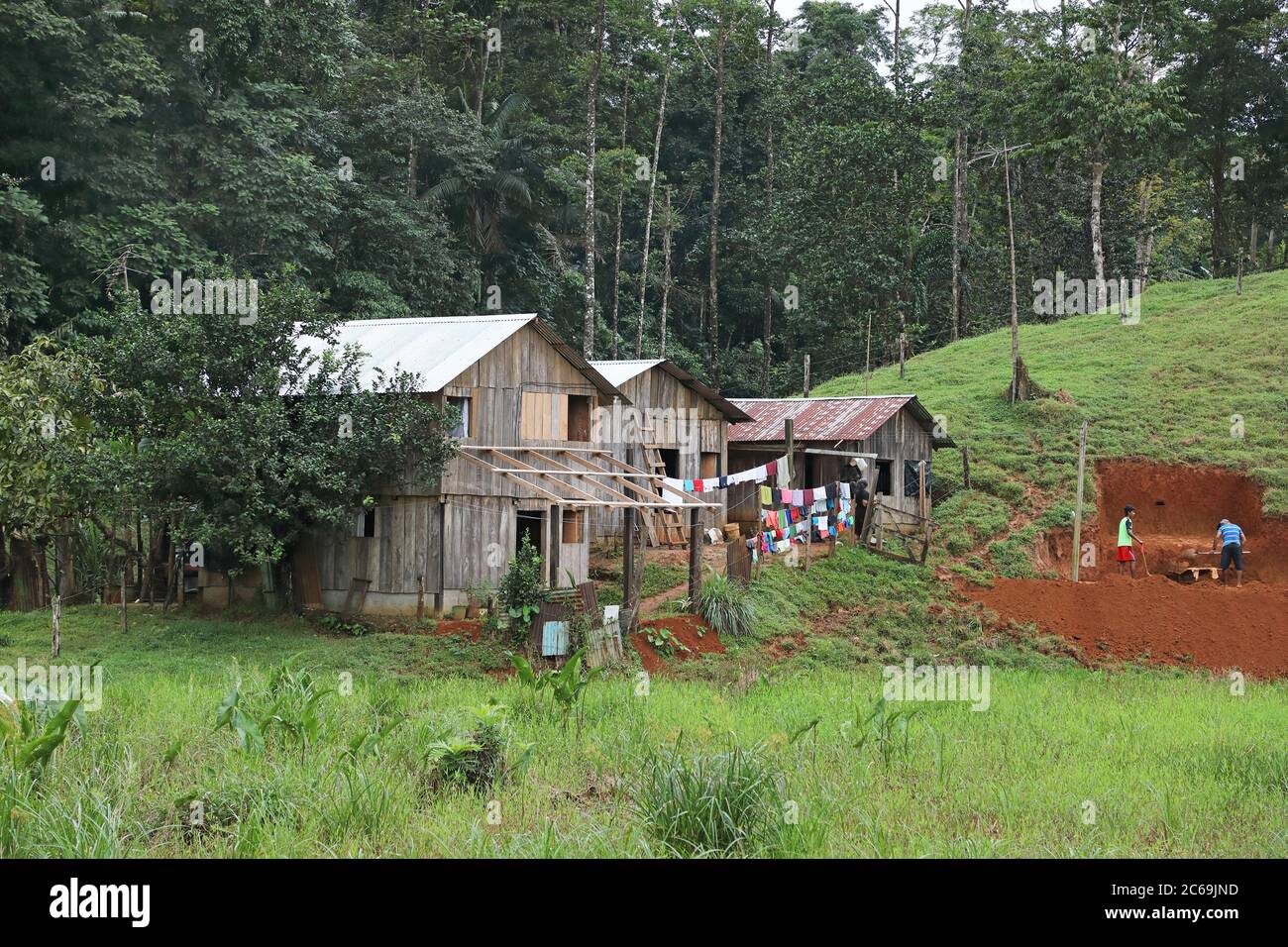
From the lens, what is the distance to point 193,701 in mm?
13805

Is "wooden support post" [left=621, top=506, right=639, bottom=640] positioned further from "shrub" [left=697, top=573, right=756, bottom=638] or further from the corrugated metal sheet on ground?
the corrugated metal sheet on ground

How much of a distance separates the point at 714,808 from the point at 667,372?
2128 cm

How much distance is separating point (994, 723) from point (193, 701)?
918cm

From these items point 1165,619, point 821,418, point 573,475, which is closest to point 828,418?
point 821,418

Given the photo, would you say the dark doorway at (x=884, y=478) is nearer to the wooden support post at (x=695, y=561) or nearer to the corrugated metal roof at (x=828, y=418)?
the corrugated metal roof at (x=828, y=418)

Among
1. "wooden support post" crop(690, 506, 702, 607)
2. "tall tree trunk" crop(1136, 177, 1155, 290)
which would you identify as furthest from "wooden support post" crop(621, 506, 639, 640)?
"tall tree trunk" crop(1136, 177, 1155, 290)

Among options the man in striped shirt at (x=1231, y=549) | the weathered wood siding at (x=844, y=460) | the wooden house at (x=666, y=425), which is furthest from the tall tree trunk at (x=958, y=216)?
the man in striped shirt at (x=1231, y=549)

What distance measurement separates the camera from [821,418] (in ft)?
102

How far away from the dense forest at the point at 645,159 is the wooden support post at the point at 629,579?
15242 millimetres

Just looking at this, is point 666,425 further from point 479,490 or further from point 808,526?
point 479,490

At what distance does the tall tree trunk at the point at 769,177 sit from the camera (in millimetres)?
48812

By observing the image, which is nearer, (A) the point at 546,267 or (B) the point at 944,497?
(B) the point at 944,497
